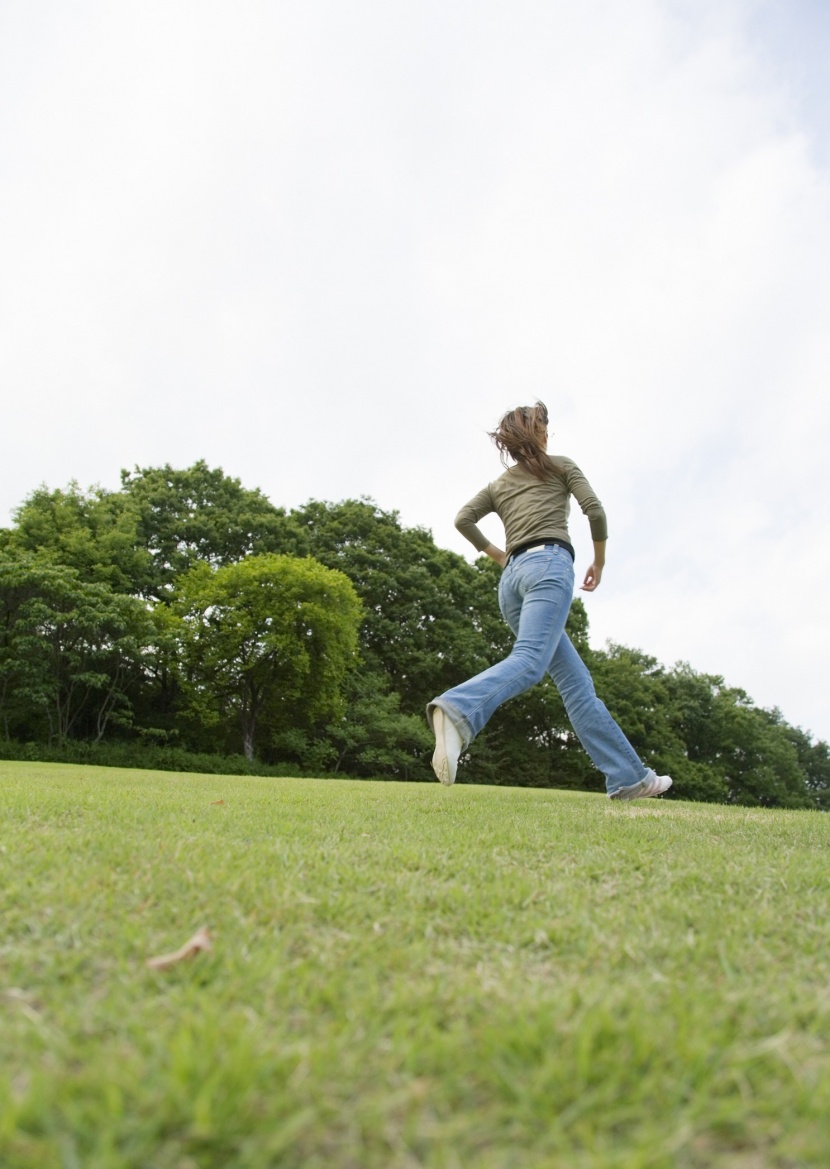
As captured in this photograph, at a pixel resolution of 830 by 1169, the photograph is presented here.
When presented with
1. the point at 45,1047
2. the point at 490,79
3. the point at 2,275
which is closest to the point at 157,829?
the point at 45,1047

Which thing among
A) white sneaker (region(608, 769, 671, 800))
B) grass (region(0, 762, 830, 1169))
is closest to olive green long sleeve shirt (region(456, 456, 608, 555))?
white sneaker (region(608, 769, 671, 800))

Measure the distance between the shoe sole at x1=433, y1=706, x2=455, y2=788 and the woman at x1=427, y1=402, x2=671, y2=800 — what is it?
786mm

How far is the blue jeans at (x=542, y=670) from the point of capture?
376 cm

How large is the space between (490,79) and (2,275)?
16.4 meters

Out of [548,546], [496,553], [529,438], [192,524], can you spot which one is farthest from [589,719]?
[192,524]

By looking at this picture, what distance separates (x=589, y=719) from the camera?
4.71 metres

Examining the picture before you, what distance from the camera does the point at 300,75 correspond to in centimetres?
1623

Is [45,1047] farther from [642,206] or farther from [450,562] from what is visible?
[450,562]

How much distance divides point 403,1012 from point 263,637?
2577 centimetres

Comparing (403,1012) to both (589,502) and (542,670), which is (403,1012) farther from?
(589,502)

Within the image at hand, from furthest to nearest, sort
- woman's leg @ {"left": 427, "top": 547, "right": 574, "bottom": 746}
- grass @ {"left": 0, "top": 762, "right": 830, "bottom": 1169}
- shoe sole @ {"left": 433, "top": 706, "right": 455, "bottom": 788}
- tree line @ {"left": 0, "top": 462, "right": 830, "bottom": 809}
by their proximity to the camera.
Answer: tree line @ {"left": 0, "top": 462, "right": 830, "bottom": 809}, woman's leg @ {"left": 427, "top": 547, "right": 574, "bottom": 746}, shoe sole @ {"left": 433, "top": 706, "right": 455, "bottom": 788}, grass @ {"left": 0, "top": 762, "right": 830, "bottom": 1169}

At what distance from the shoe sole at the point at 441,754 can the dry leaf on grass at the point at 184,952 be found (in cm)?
234

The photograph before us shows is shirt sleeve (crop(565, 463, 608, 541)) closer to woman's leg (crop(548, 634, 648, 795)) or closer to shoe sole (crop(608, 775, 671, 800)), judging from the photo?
woman's leg (crop(548, 634, 648, 795))

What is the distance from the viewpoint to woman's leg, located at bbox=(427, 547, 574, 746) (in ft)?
12.1
